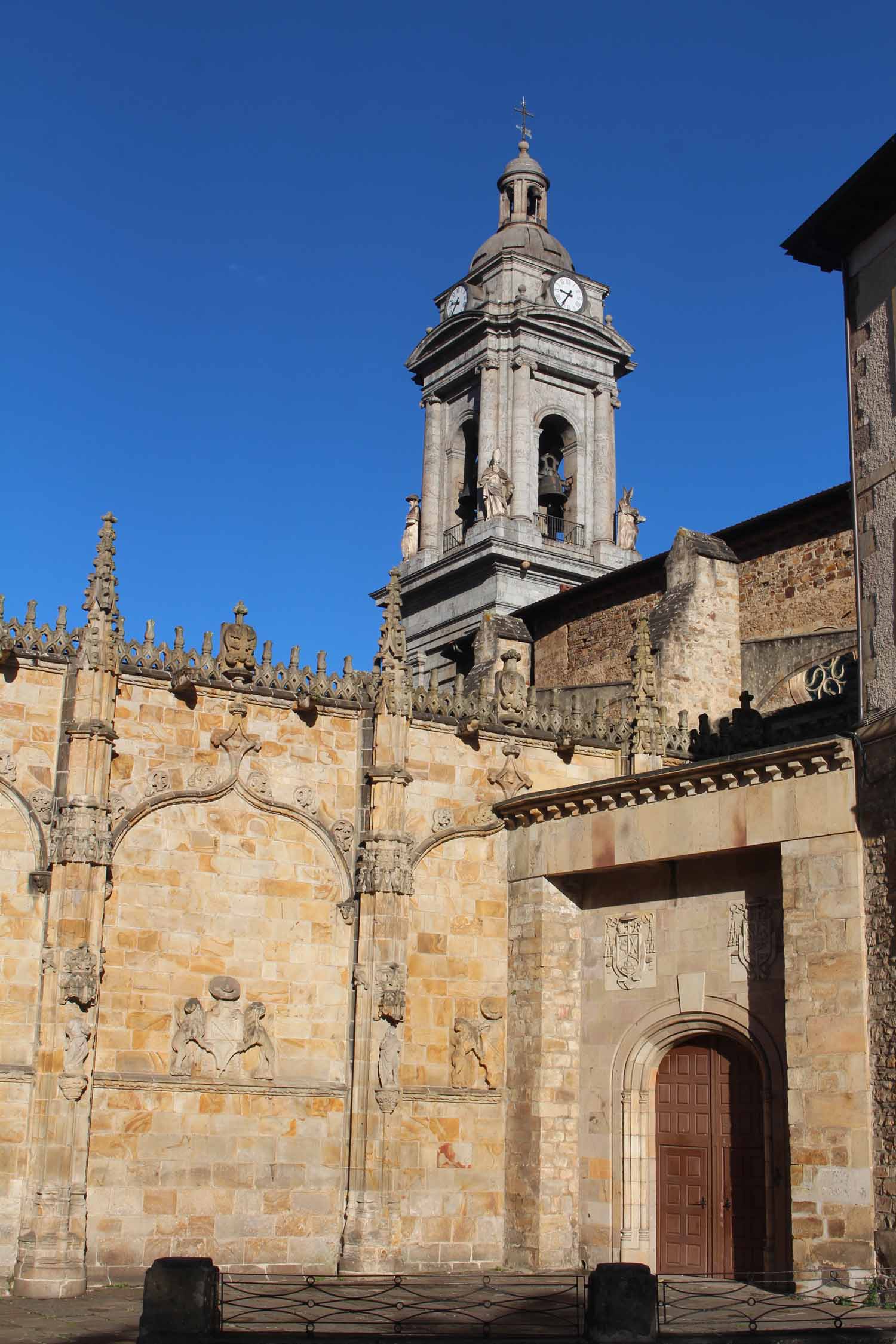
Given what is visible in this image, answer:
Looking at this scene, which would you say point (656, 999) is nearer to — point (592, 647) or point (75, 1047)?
point (75, 1047)

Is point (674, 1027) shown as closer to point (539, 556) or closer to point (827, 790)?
point (827, 790)

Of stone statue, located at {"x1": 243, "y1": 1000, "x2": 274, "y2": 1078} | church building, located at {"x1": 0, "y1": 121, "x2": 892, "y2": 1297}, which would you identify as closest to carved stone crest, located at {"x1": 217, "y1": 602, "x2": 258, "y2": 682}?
church building, located at {"x1": 0, "y1": 121, "x2": 892, "y2": 1297}

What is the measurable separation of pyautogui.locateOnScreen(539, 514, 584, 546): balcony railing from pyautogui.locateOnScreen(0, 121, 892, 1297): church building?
2133 centimetres

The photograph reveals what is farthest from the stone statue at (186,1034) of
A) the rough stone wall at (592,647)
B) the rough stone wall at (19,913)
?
the rough stone wall at (592,647)

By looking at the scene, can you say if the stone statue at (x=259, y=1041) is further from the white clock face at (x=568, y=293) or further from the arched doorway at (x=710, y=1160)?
the white clock face at (x=568, y=293)

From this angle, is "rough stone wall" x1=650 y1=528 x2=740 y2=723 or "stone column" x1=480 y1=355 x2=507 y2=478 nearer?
"rough stone wall" x1=650 y1=528 x2=740 y2=723

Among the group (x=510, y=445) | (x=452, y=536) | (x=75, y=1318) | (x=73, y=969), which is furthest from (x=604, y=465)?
(x=75, y=1318)

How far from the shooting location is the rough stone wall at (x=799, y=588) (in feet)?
86.7

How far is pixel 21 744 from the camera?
59.5 ft

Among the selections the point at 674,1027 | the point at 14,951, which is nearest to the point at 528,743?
the point at 674,1027

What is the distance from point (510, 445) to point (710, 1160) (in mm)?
27603

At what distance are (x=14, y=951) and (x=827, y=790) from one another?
9147 millimetres

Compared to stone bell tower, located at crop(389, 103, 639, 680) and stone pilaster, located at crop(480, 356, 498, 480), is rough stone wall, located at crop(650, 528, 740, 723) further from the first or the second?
stone pilaster, located at crop(480, 356, 498, 480)

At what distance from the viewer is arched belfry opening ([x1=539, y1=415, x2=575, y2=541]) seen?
44.2 m
